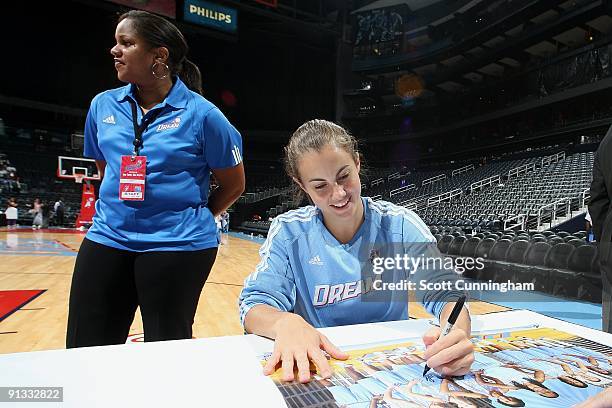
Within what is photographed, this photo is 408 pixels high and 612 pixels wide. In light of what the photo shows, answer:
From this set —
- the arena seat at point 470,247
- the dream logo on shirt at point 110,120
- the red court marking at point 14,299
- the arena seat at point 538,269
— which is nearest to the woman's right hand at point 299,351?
the dream logo on shirt at point 110,120

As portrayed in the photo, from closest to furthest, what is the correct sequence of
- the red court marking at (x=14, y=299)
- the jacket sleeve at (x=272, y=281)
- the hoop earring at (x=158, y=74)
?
the jacket sleeve at (x=272, y=281) → the hoop earring at (x=158, y=74) → the red court marking at (x=14, y=299)

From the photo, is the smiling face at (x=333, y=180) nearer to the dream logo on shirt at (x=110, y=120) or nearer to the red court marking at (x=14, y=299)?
the dream logo on shirt at (x=110, y=120)

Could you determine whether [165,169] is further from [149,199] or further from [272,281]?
[272,281]

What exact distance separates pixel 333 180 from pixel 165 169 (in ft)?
1.50

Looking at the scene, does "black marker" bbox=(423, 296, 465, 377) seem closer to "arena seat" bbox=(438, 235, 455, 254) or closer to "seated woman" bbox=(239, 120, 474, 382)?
"seated woman" bbox=(239, 120, 474, 382)

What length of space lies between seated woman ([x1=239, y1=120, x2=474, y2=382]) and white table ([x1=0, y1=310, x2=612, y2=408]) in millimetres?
198

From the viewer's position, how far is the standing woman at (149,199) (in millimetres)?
1033

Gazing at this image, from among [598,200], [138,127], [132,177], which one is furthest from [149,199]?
[598,200]

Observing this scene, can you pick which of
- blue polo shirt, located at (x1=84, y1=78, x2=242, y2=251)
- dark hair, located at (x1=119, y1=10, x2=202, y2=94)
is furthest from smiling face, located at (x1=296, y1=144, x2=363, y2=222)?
dark hair, located at (x1=119, y1=10, x2=202, y2=94)

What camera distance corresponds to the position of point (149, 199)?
107 centimetres

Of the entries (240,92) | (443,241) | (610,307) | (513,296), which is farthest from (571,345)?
(240,92)

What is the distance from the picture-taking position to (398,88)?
797 inches

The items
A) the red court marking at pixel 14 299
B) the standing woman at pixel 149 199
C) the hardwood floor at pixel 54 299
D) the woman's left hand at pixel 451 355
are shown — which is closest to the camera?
the woman's left hand at pixel 451 355

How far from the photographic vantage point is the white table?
527 millimetres
